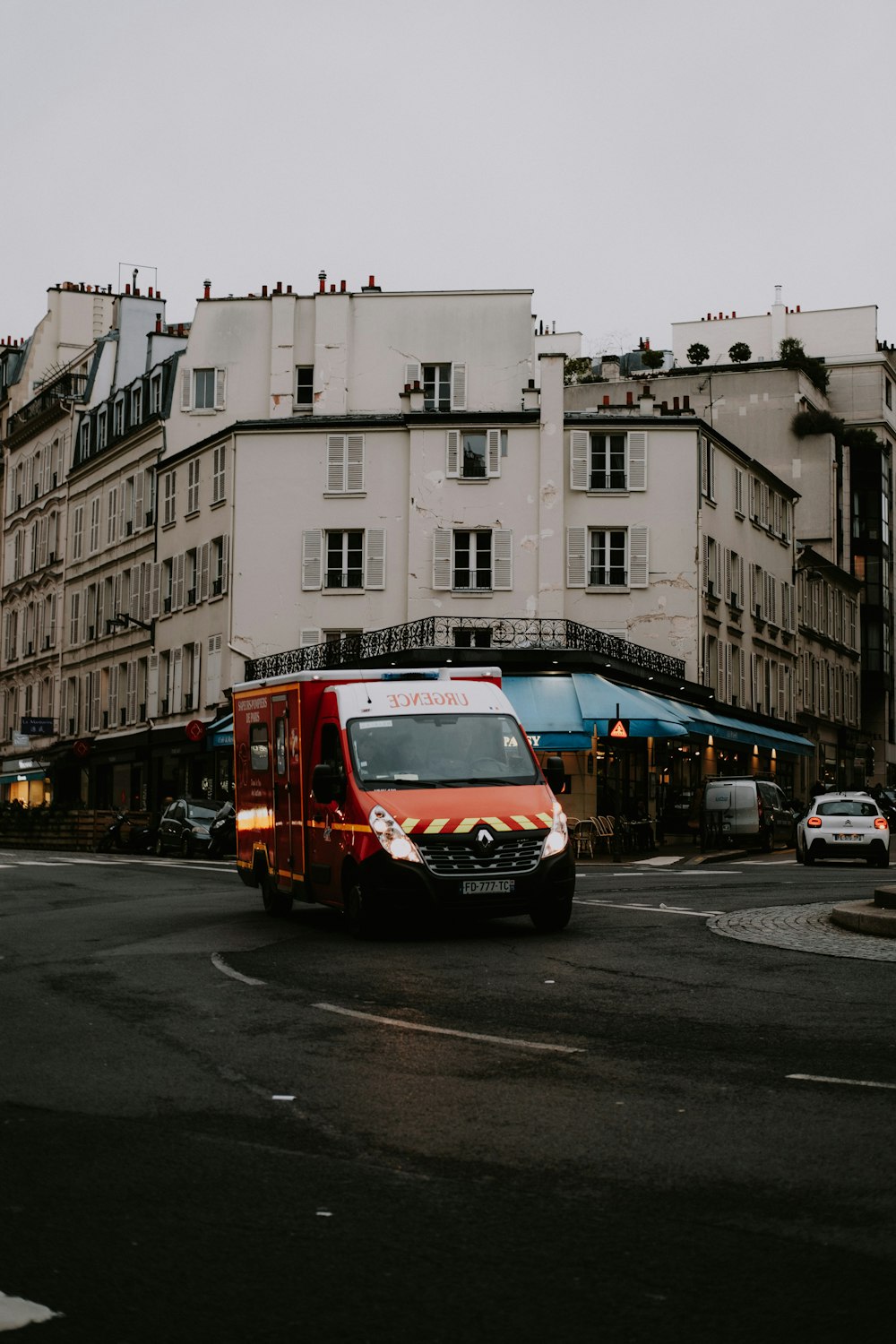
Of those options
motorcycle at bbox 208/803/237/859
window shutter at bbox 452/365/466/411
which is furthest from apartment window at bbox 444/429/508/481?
motorcycle at bbox 208/803/237/859

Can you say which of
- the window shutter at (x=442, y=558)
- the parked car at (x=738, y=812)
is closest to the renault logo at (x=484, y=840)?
the parked car at (x=738, y=812)

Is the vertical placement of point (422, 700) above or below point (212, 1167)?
above

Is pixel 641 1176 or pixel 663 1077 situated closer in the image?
pixel 641 1176

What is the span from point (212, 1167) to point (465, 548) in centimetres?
4324

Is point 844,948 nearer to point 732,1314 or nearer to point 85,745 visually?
point 732,1314

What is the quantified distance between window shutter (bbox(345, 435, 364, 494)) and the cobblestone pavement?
109ft

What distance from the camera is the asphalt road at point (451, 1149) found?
444 cm

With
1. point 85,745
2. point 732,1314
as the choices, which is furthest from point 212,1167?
point 85,745

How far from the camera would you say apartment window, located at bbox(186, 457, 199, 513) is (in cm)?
5388

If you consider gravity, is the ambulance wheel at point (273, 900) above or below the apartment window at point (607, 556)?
below

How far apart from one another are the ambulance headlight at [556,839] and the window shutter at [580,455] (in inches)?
1359

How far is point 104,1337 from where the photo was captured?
13.7ft

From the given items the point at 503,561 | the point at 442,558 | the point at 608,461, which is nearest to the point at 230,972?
the point at 503,561

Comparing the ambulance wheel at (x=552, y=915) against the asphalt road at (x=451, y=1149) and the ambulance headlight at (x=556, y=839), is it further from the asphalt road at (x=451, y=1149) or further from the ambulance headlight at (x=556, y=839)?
the asphalt road at (x=451, y=1149)
